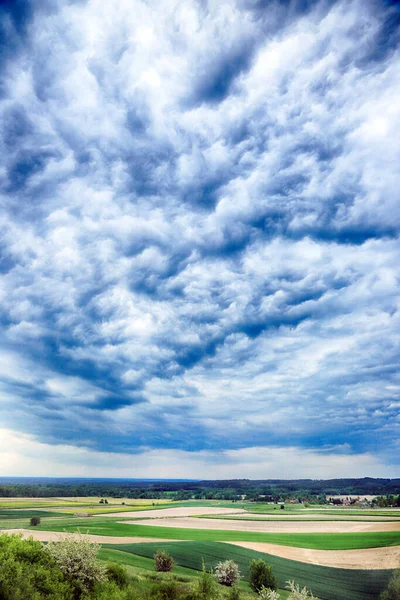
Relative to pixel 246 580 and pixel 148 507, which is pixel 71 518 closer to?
pixel 148 507

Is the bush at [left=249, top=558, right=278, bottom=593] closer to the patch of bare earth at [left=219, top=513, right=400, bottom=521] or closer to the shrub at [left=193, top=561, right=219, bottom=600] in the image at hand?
the shrub at [left=193, top=561, right=219, bottom=600]

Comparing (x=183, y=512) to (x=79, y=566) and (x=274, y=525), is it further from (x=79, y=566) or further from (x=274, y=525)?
(x=79, y=566)

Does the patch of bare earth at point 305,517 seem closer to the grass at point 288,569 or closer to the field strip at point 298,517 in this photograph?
the field strip at point 298,517

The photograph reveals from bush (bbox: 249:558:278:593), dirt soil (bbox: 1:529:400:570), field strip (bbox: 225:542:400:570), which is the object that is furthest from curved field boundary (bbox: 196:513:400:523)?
bush (bbox: 249:558:278:593)

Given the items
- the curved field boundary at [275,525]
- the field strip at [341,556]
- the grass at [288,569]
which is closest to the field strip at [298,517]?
the curved field boundary at [275,525]

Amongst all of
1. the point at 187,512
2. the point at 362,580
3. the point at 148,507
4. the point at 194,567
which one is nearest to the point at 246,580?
the point at 194,567
